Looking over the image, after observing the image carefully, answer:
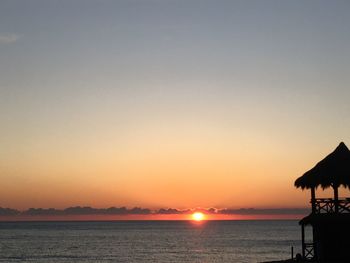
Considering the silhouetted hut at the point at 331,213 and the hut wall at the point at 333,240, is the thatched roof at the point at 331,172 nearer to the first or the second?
the silhouetted hut at the point at 331,213

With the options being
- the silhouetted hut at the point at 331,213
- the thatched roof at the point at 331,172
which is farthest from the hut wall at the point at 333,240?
the thatched roof at the point at 331,172


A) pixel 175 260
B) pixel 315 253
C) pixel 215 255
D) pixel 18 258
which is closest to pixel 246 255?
pixel 215 255

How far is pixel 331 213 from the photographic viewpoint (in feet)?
112

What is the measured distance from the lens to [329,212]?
34.2 m

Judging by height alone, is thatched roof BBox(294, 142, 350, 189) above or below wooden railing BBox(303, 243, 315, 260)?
above

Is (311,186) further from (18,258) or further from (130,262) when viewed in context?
(18,258)

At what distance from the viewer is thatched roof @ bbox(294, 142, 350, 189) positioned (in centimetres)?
3447

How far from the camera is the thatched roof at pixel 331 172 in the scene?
34.5 metres

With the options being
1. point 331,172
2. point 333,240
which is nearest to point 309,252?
point 333,240

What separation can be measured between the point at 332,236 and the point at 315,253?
1.60m

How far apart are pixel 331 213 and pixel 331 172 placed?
92.0 inches

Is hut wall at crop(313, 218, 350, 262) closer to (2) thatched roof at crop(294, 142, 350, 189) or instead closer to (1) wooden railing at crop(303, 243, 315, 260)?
(1) wooden railing at crop(303, 243, 315, 260)

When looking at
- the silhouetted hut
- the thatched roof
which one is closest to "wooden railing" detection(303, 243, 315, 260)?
the silhouetted hut

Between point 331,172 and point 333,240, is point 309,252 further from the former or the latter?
point 331,172
